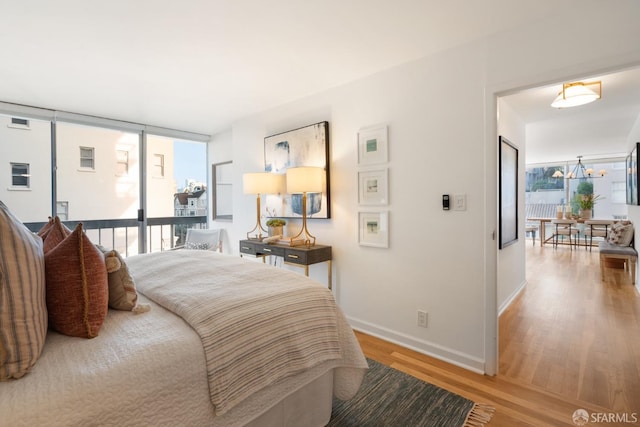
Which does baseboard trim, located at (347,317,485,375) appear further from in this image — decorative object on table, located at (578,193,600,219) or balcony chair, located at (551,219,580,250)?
decorative object on table, located at (578,193,600,219)

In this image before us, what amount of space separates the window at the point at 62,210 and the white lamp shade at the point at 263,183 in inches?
89.4

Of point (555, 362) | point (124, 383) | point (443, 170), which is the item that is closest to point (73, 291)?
point (124, 383)

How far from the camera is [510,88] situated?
6.81 feet

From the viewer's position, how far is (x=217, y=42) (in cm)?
224

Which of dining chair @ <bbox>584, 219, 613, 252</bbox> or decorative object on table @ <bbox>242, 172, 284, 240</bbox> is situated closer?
decorative object on table @ <bbox>242, 172, 284, 240</bbox>

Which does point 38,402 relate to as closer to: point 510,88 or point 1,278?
point 1,278

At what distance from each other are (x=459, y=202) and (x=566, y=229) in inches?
287

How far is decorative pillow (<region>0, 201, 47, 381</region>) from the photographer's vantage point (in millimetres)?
867

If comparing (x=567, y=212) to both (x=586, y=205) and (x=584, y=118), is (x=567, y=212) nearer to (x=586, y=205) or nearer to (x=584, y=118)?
(x=586, y=205)

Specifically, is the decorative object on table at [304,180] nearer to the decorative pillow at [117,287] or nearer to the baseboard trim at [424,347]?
the baseboard trim at [424,347]

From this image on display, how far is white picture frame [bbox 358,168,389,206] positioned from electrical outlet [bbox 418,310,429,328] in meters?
0.97

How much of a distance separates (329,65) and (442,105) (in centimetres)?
101

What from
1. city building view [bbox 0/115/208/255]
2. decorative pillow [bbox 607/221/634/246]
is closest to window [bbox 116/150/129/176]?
city building view [bbox 0/115/208/255]

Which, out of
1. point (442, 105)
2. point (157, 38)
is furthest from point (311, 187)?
point (157, 38)
